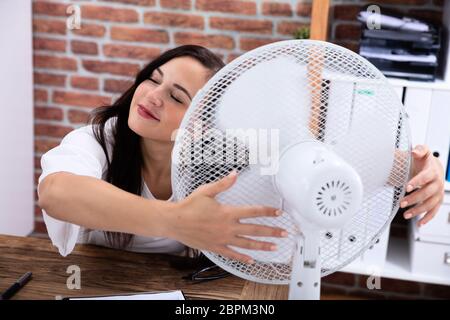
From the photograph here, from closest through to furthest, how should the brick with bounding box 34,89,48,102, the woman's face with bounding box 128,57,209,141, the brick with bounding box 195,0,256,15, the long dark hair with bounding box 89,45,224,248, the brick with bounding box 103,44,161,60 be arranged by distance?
the woman's face with bounding box 128,57,209,141, the long dark hair with bounding box 89,45,224,248, the brick with bounding box 195,0,256,15, the brick with bounding box 103,44,161,60, the brick with bounding box 34,89,48,102

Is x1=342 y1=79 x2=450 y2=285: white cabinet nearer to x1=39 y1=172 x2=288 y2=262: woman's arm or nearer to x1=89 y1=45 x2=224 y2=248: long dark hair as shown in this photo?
x1=89 y1=45 x2=224 y2=248: long dark hair

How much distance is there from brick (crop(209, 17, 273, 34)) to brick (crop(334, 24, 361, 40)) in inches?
10.4

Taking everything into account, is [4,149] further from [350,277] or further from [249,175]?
[249,175]

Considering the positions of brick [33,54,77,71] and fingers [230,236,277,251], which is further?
brick [33,54,77,71]

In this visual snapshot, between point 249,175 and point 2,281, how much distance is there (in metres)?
0.49

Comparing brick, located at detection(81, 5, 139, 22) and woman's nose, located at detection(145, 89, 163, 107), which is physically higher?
brick, located at detection(81, 5, 139, 22)

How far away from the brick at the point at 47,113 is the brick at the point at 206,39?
0.63 m

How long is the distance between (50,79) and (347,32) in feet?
4.20

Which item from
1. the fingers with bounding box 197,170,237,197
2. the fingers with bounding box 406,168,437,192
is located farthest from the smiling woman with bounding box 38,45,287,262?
the fingers with bounding box 406,168,437,192

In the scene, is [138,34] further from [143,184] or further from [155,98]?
[155,98]

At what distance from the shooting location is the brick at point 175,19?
2.15m

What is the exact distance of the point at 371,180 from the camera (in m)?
0.71

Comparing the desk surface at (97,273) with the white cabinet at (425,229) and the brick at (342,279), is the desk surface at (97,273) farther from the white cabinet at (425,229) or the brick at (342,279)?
the brick at (342,279)

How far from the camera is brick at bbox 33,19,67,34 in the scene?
2248 mm
